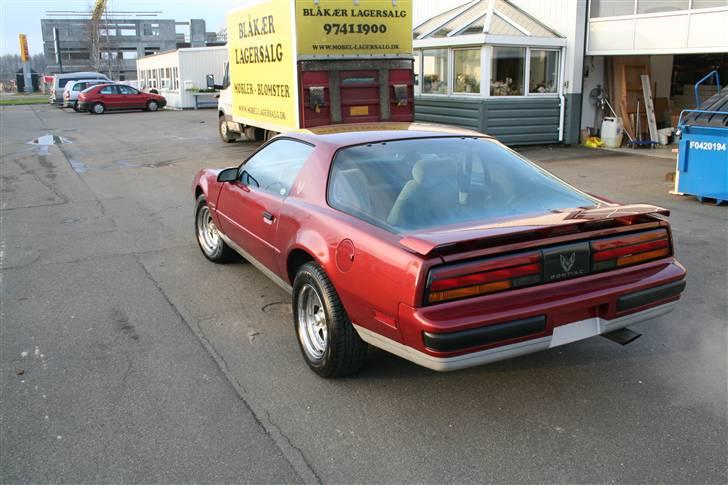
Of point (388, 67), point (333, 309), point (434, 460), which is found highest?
point (388, 67)

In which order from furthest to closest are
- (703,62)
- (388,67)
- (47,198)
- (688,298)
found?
1. (703,62)
2. (388,67)
3. (47,198)
4. (688,298)

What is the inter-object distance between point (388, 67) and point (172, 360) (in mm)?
9370

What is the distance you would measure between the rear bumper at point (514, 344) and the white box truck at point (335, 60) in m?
8.99

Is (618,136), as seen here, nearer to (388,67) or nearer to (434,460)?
(388,67)

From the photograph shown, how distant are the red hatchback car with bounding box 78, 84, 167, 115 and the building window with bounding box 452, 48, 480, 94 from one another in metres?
22.6

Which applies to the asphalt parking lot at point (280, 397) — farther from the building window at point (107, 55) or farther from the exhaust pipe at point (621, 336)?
the building window at point (107, 55)

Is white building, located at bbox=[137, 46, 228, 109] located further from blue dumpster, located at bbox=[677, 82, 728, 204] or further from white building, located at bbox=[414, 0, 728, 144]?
blue dumpster, located at bbox=[677, 82, 728, 204]

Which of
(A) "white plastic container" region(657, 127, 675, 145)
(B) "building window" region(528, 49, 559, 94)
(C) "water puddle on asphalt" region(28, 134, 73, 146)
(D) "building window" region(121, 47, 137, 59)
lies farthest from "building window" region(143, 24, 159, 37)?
(A) "white plastic container" region(657, 127, 675, 145)

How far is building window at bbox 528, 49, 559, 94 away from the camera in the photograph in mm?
15727

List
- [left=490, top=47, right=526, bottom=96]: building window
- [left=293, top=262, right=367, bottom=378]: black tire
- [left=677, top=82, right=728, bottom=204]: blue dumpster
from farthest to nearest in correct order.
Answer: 1. [left=490, top=47, right=526, bottom=96]: building window
2. [left=677, top=82, right=728, bottom=204]: blue dumpster
3. [left=293, top=262, right=367, bottom=378]: black tire

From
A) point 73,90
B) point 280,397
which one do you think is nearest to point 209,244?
point 280,397

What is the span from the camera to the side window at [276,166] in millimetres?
4578

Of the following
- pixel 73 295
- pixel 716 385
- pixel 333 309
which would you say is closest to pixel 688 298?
pixel 716 385

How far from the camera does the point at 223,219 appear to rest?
566 cm
